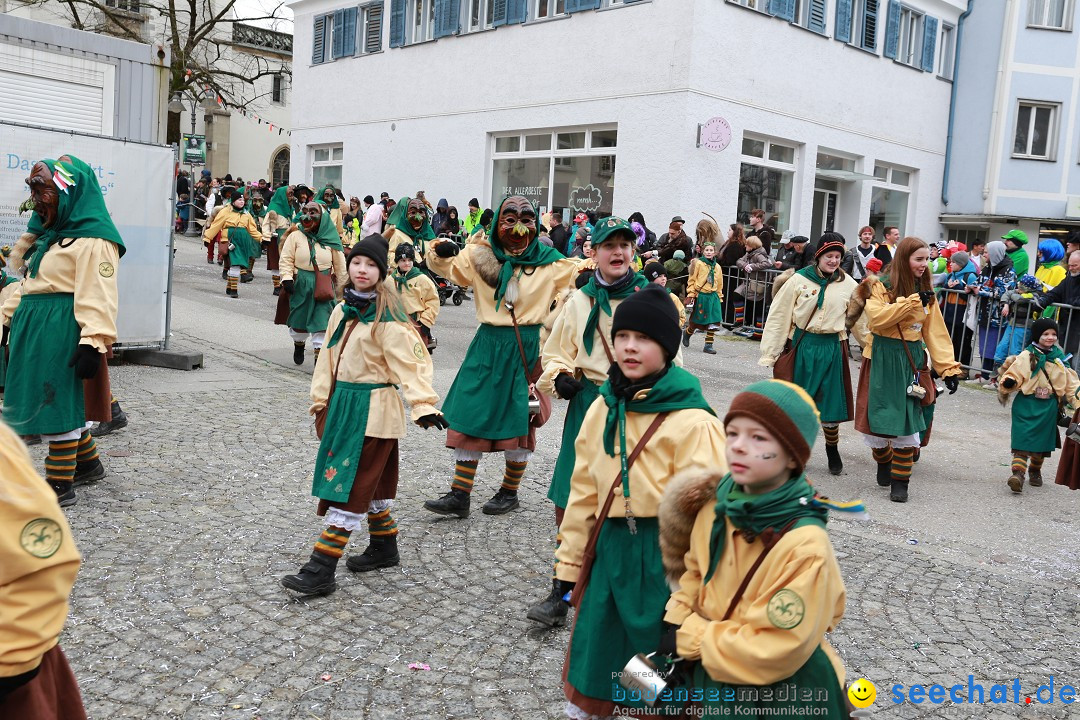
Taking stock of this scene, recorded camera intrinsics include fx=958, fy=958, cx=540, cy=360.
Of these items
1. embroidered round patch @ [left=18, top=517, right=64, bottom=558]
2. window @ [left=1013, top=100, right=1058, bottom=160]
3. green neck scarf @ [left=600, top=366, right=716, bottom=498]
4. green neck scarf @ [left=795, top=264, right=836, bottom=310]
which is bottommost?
embroidered round patch @ [left=18, top=517, right=64, bottom=558]

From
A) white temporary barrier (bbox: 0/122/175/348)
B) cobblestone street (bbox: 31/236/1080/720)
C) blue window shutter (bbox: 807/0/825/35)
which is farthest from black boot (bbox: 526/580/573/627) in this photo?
blue window shutter (bbox: 807/0/825/35)

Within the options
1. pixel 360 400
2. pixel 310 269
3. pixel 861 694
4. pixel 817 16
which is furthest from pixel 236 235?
pixel 861 694

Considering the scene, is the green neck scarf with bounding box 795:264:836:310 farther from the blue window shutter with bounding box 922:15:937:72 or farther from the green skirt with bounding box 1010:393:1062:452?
the blue window shutter with bounding box 922:15:937:72

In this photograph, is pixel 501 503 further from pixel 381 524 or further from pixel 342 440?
pixel 342 440

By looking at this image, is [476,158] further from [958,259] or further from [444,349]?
[958,259]

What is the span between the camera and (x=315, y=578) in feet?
15.1

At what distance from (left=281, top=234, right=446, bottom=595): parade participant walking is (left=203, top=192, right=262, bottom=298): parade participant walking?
13.2m

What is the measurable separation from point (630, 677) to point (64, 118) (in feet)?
31.5

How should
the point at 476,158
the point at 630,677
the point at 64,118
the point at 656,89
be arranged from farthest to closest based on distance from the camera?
the point at 476,158, the point at 656,89, the point at 64,118, the point at 630,677

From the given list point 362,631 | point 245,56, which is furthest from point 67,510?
point 245,56

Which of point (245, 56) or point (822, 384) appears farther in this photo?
point (245, 56)

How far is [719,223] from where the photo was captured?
62.0ft

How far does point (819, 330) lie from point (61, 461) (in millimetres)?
5437

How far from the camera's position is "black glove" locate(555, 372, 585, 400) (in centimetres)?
465
